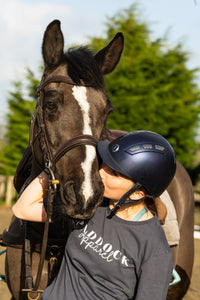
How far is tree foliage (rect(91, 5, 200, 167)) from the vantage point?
9461 mm

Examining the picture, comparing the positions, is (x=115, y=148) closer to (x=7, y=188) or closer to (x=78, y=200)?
(x=78, y=200)

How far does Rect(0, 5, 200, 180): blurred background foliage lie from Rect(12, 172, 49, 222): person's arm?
7160mm

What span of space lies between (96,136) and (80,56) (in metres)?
0.60

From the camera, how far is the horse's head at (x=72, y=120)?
1.84m

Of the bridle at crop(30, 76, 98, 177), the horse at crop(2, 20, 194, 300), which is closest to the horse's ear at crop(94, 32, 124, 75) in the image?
the horse at crop(2, 20, 194, 300)

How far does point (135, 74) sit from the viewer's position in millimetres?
9617

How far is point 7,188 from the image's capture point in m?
10.7

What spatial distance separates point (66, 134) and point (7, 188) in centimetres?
911

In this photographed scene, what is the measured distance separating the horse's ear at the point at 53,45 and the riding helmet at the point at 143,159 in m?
0.87

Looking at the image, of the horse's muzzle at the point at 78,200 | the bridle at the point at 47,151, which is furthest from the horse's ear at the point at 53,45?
the horse's muzzle at the point at 78,200

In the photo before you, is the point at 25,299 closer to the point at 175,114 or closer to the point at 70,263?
the point at 70,263

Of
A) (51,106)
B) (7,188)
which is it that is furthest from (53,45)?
(7,188)

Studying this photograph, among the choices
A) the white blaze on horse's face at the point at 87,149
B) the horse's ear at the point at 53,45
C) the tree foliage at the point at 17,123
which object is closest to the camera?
the white blaze on horse's face at the point at 87,149

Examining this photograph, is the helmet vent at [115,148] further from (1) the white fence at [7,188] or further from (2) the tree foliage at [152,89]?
(1) the white fence at [7,188]
